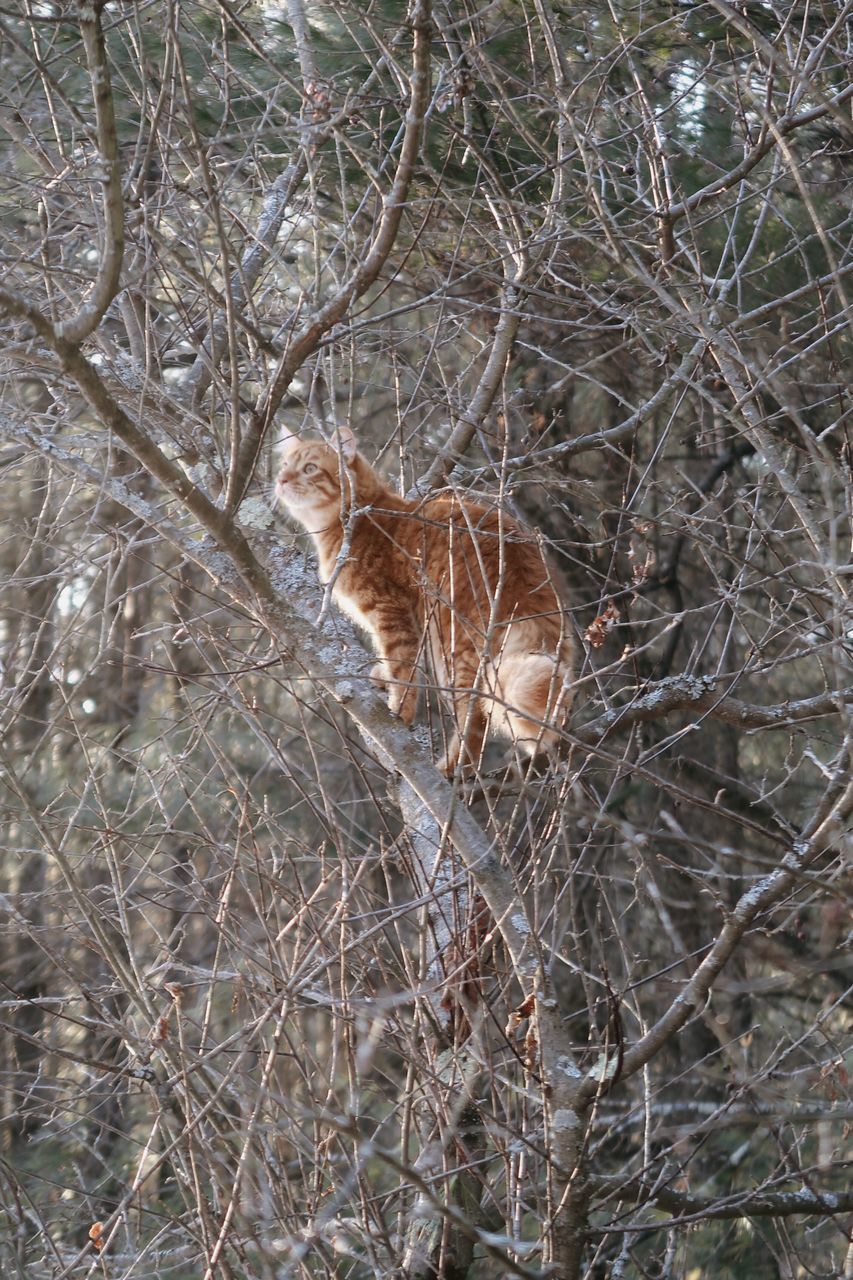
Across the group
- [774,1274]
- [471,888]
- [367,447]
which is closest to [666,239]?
[471,888]

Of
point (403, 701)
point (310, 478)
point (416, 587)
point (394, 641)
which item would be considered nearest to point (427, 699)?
point (416, 587)

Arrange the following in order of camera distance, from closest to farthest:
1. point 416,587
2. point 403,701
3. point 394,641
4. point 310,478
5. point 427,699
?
1. point 427,699
2. point 416,587
3. point 403,701
4. point 394,641
5. point 310,478

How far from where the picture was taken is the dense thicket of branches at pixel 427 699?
6.84ft

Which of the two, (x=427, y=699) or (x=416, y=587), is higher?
(x=427, y=699)

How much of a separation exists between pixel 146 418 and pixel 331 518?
216 cm

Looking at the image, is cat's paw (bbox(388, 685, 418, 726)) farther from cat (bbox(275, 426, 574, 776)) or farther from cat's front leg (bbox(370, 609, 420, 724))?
cat's front leg (bbox(370, 609, 420, 724))

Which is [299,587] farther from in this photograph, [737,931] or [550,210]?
[737,931]

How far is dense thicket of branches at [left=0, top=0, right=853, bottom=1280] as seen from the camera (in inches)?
82.0

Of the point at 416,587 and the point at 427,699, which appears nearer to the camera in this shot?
the point at 427,699

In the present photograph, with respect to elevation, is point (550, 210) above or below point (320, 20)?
below

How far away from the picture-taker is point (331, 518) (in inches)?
197

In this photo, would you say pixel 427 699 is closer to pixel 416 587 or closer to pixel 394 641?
pixel 416 587

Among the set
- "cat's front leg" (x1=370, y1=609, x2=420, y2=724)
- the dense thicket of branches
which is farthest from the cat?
the dense thicket of branches

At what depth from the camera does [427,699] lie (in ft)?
8.89
